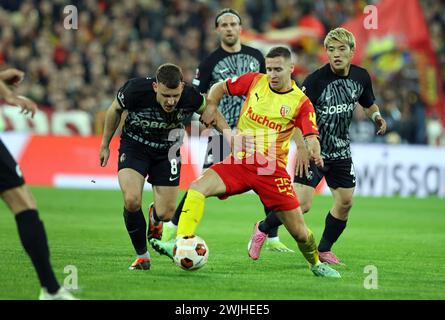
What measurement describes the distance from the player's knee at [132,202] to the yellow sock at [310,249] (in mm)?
1698

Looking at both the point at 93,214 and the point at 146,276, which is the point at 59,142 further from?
the point at 146,276

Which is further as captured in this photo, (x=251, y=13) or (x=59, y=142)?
(x=251, y=13)

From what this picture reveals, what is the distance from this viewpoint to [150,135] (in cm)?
1023

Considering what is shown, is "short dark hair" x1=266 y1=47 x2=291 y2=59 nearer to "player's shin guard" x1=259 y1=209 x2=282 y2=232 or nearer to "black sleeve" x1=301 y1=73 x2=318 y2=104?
"black sleeve" x1=301 y1=73 x2=318 y2=104

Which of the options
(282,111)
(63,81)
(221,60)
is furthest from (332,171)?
(63,81)

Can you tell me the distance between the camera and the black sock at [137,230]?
9.77 metres

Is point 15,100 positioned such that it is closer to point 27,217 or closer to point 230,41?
point 27,217

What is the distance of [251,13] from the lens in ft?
92.1

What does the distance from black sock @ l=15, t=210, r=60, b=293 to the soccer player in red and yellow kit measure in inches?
76.8

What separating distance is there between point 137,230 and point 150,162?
90cm

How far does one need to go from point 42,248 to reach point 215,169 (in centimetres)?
248

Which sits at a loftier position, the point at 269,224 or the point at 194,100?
the point at 194,100

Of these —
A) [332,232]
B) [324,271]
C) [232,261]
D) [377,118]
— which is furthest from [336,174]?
[324,271]
